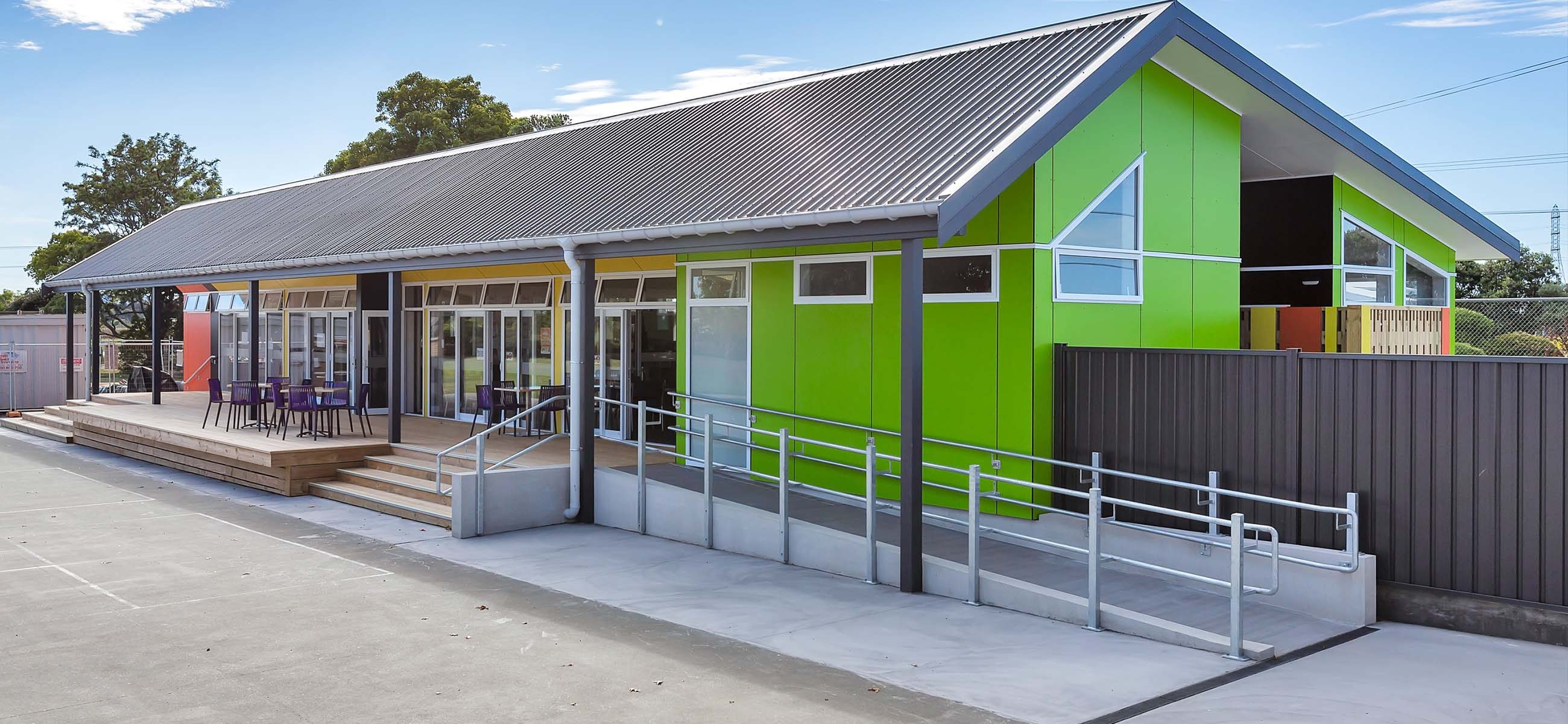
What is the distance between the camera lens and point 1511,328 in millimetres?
26453

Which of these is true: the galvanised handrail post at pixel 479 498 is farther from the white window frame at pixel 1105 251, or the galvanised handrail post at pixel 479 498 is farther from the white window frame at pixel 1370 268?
the white window frame at pixel 1370 268

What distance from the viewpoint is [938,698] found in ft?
19.8

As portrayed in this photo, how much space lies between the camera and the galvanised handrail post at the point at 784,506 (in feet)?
30.9

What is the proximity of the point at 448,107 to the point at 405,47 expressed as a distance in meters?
3.66

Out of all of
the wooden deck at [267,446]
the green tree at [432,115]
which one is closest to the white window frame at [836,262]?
the wooden deck at [267,446]

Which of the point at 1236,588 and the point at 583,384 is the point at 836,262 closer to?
the point at 583,384

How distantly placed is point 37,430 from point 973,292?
19.2m

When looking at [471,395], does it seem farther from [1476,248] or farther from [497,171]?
[1476,248]

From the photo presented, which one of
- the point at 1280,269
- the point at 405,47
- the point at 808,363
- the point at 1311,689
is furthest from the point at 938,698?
the point at 405,47

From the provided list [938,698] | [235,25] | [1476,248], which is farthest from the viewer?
[235,25]

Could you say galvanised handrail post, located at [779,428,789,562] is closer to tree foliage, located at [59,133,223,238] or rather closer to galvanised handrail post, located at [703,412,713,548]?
galvanised handrail post, located at [703,412,713,548]

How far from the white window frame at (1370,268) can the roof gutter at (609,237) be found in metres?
7.54

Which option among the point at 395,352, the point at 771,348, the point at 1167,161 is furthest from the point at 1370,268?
the point at 395,352

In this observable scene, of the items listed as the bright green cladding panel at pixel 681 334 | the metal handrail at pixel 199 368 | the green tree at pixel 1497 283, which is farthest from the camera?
the green tree at pixel 1497 283
